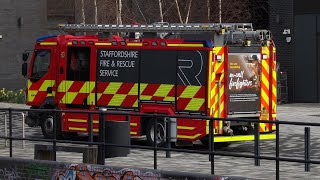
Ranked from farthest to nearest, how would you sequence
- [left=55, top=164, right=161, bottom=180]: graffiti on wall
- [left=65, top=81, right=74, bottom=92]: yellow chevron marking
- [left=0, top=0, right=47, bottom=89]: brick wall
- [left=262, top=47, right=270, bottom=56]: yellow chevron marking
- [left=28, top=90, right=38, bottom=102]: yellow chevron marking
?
[left=0, top=0, right=47, bottom=89]: brick wall → [left=28, top=90, right=38, bottom=102]: yellow chevron marking → [left=65, top=81, right=74, bottom=92]: yellow chevron marking → [left=262, top=47, right=270, bottom=56]: yellow chevron marking → [left=55, top=164, right=161, bottom=180]: graffiti on wall

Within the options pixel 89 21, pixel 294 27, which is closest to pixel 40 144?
pixel 294 27

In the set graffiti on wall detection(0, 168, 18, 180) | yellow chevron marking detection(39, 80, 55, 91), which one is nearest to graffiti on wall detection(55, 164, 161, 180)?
graffiti on wall detection(0, 168, 18, 180)

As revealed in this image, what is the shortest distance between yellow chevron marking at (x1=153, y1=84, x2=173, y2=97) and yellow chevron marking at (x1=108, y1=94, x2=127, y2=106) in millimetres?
953

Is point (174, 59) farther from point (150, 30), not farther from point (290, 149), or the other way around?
point (290, 149)

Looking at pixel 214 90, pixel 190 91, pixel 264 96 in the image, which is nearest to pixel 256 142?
pixel 214 90

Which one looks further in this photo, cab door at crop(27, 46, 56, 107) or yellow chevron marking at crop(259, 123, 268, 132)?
cab door at crop(27, 46, 56, 107)

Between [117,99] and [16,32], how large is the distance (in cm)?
2345

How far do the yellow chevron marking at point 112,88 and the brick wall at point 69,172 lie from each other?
6.16 meters

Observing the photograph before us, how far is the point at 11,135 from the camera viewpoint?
50.9 feet

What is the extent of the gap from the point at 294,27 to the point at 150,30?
1635cm

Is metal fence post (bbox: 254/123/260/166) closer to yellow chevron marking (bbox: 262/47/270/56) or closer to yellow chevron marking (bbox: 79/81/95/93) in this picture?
yellow chevron marking (bbox: 262/47/270/56)

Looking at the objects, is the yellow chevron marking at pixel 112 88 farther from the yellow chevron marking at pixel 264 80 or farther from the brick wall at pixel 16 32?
the brick wall at pixel 16 32

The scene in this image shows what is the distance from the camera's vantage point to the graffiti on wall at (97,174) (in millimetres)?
12297

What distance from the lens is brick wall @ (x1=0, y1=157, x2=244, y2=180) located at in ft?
39.2
